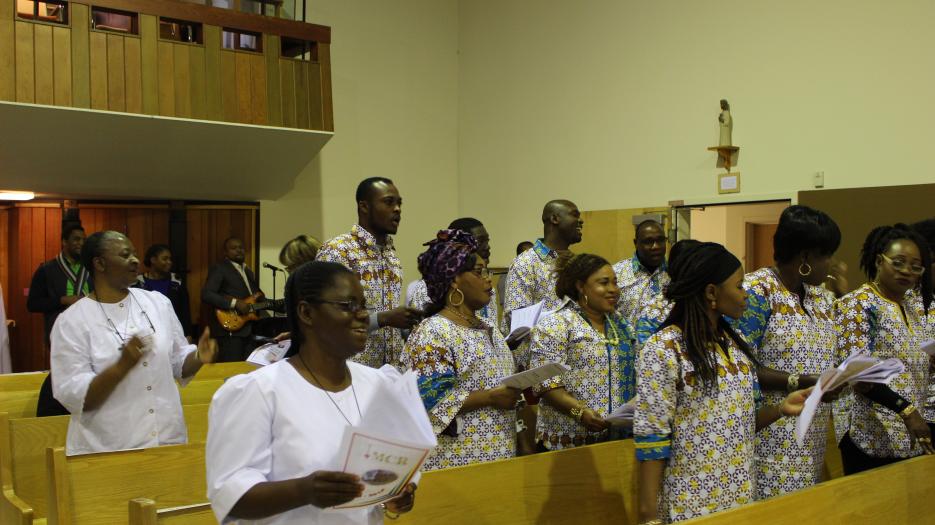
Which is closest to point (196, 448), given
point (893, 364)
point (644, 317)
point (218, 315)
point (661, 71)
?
point (644, 317)

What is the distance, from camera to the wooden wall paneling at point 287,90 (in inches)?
331

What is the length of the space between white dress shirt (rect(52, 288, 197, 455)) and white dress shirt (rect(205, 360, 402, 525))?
157 cm

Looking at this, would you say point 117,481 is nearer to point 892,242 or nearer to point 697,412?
point 697,412

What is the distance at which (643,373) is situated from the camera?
2.46 meters

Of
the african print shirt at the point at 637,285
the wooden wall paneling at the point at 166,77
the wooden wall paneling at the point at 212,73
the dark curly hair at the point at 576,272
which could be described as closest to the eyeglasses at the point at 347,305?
the dark curly hair at the point at 576,272

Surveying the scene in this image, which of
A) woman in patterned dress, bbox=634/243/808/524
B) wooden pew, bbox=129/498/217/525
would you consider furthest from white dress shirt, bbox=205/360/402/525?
woman in patterned dress, bbox=634/243/808/524

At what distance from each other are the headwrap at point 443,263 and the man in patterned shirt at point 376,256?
614mm

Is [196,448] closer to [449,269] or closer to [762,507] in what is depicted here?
[449,269]

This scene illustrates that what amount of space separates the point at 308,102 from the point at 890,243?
6.19 m

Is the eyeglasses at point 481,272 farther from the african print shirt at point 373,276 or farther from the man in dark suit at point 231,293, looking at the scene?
the man in dark suit at point 231,293

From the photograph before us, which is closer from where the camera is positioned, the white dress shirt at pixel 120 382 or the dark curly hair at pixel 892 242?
the white dress shirt at pixel 120 382

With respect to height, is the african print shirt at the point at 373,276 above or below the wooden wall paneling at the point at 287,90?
below

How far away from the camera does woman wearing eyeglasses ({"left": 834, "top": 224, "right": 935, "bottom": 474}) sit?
10.9 feet

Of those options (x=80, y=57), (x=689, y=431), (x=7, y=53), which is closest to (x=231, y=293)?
(x=80, y=57)
